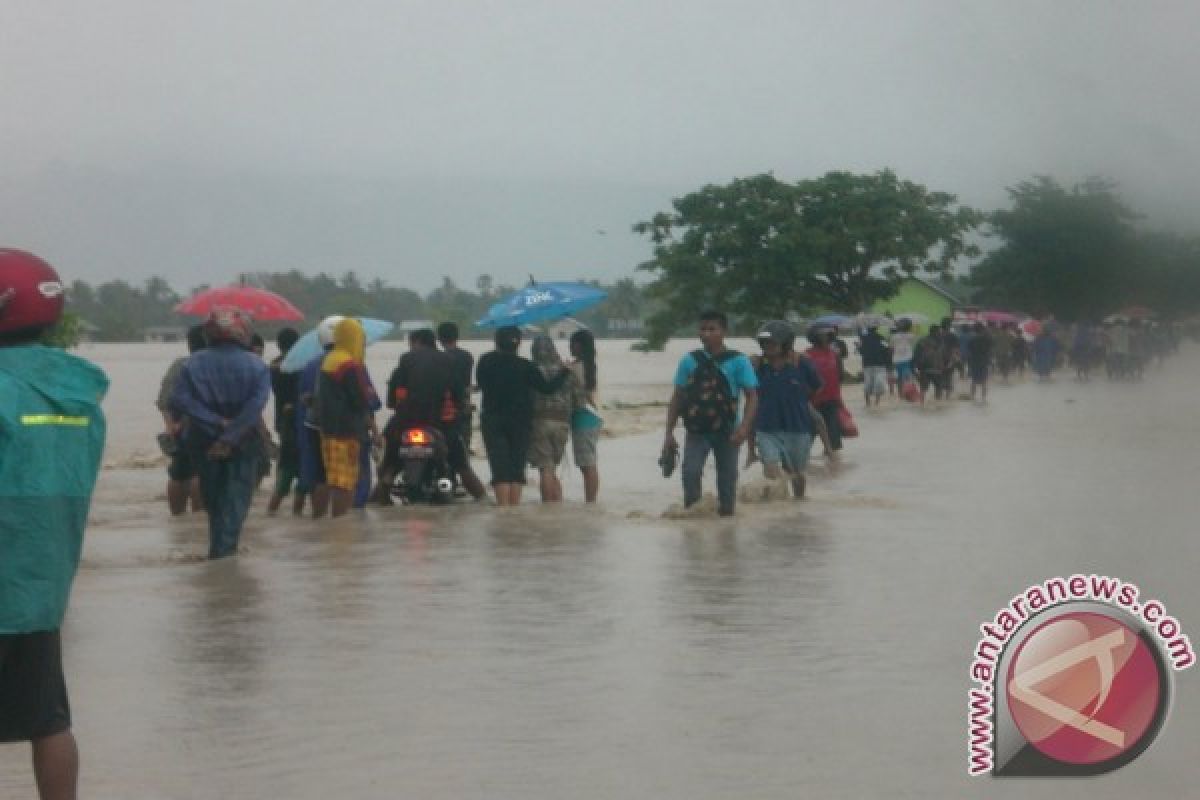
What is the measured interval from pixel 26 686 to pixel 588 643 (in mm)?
4657

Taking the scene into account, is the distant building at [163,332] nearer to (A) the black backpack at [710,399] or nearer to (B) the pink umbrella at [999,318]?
(B) the pink umbrella at [999,318]

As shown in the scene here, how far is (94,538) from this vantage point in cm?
1590

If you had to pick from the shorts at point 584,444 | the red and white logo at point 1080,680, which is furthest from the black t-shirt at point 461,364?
the red and white logo at point 1080,680

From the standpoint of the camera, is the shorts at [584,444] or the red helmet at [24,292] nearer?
the red helmet at [24,292]

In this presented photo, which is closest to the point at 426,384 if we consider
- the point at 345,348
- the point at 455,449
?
the point at 455,449

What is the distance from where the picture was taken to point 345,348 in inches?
607

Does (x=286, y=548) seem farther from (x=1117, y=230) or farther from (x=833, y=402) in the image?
(x=833, y=402)

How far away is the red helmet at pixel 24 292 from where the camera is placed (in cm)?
562

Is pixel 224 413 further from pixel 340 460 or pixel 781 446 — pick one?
pixel 781 446

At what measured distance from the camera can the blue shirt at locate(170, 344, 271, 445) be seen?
1287cm

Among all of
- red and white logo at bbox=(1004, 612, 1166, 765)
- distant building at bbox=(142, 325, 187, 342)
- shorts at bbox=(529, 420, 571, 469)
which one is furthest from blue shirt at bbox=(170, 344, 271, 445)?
distant building at bbox=(142, 325, 187, 342)

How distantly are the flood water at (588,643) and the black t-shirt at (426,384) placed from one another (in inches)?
31.3

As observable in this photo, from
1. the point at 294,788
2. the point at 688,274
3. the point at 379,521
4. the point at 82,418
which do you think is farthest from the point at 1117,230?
the point at 688,274

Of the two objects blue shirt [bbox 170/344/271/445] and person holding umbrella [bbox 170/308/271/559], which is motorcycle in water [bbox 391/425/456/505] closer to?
person holding umbrella [bbox 170/308/271/559]
